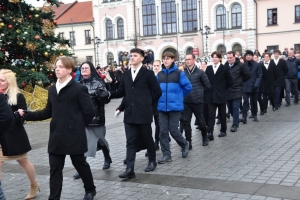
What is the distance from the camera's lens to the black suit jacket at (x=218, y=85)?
9.05m

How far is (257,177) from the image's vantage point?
233 inches

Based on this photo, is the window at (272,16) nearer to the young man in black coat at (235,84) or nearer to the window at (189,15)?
the window at (189,15)

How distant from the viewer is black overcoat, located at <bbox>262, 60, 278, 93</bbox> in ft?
43.7

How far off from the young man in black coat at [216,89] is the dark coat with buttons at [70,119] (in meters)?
4.58

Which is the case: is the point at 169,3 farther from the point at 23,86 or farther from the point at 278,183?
the point at 278,183

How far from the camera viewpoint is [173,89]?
715 cm

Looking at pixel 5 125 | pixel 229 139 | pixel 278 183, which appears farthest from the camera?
pixel 229 139

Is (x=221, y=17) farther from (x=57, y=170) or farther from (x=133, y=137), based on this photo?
(x=57, y=170)

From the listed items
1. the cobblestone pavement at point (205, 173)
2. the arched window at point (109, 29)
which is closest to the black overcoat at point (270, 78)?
the cobblestone pavement at point (205, 173)

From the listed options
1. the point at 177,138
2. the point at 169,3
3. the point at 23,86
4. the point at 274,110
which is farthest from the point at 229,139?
the point at 169,3

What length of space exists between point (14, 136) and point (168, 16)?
1906 inches

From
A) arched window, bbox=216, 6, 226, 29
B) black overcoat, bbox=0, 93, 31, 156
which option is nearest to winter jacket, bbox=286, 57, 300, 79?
black overcoat, bbox=0, 93, 31, 156

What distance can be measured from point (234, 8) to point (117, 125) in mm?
38824

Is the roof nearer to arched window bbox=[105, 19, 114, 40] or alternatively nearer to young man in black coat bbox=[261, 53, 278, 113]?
arched window bbox=[105, 19, 114, 40]
